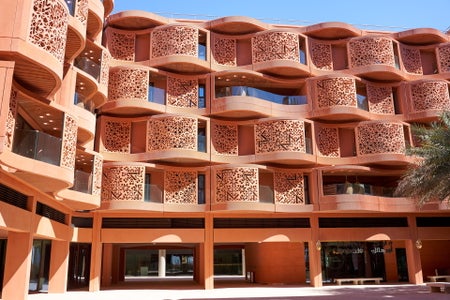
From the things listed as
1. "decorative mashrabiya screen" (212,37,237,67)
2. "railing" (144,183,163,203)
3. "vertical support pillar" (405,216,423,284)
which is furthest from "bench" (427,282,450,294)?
"decorative mashrabiya screen" (212,37,237,67)

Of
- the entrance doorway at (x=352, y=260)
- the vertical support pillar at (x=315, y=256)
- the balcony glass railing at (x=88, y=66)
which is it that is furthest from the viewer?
the entrance doorway at (x=352, y=260)

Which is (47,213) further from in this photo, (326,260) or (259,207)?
(326,260)

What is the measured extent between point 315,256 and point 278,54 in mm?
12848

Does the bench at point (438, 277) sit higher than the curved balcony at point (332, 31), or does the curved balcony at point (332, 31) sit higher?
the curved balcony at point (332, 31)

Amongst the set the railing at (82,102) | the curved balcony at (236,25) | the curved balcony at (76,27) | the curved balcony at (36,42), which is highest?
the curved balcony at (236,25)

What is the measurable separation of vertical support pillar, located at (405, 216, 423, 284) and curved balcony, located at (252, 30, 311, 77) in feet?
38.9

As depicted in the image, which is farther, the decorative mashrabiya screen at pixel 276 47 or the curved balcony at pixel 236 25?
the curved balcony at pixel 236 25

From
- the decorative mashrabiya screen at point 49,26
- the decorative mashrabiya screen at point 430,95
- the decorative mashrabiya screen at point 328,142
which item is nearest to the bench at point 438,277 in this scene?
the decorative mashrabiya screen at point 328,142

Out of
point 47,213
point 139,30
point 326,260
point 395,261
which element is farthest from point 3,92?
point 395,261

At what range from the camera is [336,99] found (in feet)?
91.6

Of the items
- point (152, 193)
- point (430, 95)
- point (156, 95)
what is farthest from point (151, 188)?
point (430, 95)

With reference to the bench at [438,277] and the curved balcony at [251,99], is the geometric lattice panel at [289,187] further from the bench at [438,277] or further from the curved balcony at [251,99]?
the bench at [438,277]

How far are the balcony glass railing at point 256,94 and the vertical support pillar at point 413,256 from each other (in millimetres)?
10450

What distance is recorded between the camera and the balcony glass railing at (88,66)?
69.3 ft
